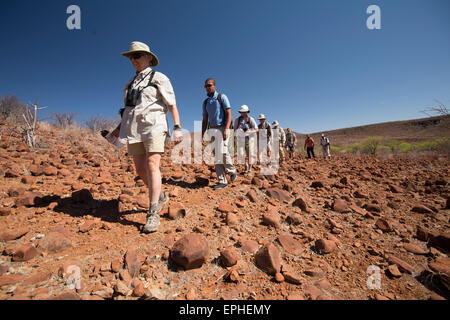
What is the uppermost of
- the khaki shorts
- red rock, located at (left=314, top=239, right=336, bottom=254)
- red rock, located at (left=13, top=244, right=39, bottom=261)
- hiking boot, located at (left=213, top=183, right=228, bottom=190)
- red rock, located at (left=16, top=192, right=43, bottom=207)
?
the khaki shorts

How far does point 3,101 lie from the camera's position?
8.87 metres

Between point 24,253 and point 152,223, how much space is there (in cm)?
89

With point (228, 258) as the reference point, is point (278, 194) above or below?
above

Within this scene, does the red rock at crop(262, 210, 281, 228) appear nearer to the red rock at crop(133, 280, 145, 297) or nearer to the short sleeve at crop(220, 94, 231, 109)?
the red rock at crop(133, 280, 145, 297)

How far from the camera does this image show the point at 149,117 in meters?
1.77

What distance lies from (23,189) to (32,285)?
172 cm

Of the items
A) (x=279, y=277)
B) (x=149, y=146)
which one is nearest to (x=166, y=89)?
(x=149, y=146)

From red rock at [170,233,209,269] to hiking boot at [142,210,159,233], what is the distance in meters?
0.41

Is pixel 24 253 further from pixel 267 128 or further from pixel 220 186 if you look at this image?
pixel 267 128

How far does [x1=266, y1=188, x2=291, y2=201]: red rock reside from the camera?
2739 mm

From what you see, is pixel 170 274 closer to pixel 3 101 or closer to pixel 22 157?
pixel 22 157

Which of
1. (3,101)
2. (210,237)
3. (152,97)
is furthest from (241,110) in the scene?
(3,101)

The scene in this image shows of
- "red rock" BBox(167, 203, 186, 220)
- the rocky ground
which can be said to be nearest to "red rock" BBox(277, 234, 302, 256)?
the rocky ground

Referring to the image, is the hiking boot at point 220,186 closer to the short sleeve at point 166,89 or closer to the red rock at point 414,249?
the short sleeve at point 166,89
